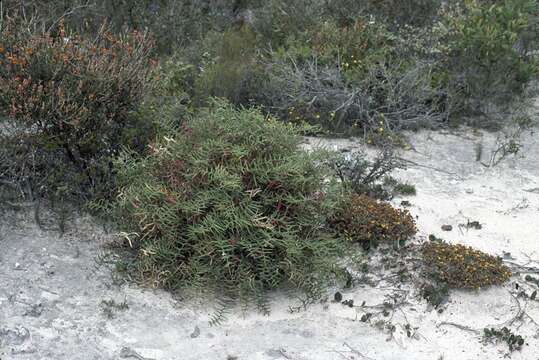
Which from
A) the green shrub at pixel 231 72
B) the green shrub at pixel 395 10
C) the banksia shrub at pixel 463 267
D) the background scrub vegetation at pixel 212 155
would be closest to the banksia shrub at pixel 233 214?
the background scrub vegetation at pixel 212 155

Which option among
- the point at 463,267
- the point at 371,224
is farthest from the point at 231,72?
the point at 463,267

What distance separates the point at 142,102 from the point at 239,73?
1919 millimetres

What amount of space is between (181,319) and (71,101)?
1794 mm

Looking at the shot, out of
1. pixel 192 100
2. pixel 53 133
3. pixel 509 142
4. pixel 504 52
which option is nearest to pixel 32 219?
pixel 53 133

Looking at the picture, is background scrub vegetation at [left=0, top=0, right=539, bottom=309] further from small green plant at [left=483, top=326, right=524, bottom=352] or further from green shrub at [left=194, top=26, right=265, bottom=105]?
small green plant at [left=483, top=326, right=524, bottom=352]

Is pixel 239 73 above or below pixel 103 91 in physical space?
below

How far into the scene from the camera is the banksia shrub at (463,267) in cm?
498

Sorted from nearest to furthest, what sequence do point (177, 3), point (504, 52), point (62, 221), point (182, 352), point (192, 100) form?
point (182, 352) < point (62, 221) < point (192, 100) < point (504, 52) < point (177, 3)

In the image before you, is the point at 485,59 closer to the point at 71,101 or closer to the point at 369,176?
the point at 369,176

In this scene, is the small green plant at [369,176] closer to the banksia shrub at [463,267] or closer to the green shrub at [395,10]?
the banksia shrub at [463,267]

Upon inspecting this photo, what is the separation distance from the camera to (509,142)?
7355mm

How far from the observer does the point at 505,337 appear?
4.61 meters

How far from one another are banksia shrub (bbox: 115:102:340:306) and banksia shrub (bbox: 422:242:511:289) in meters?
0.73

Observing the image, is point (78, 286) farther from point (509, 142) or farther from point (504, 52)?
point (504, 52)
